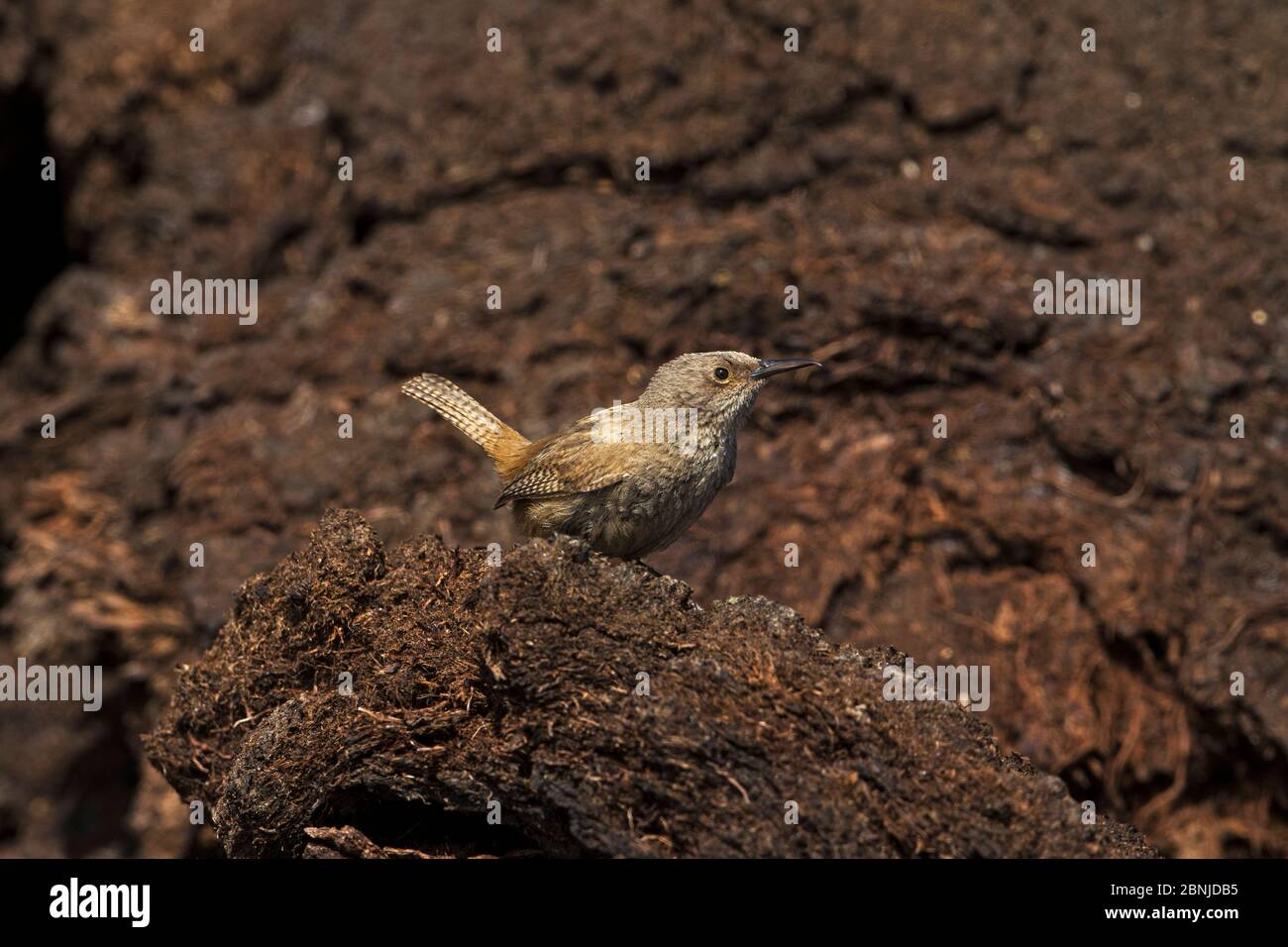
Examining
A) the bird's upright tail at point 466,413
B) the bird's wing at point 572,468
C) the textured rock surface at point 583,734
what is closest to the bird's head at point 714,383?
the bird's wing at point 572,468

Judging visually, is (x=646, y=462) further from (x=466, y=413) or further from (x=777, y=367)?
(x=466, y=413)

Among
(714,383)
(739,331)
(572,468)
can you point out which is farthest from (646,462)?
(739,331)

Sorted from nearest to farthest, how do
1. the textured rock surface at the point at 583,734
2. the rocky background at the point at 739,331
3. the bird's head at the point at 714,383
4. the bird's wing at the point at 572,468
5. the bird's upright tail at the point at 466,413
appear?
1. the textured rock surface at the point at 583,734
2. the bird's wing at the point at 572,468
3. the bird's head at the point at 714,383
4. the bird's upright tail at the point at 466,413
5. the rocky background at the point at 739,331

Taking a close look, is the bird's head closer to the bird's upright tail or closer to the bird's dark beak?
the bird's dark beak

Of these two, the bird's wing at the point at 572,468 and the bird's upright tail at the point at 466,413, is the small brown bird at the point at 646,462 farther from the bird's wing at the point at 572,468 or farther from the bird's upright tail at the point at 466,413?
the bird's upright tail at the point at 466,413

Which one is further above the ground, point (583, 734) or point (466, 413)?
point (466, 413)
